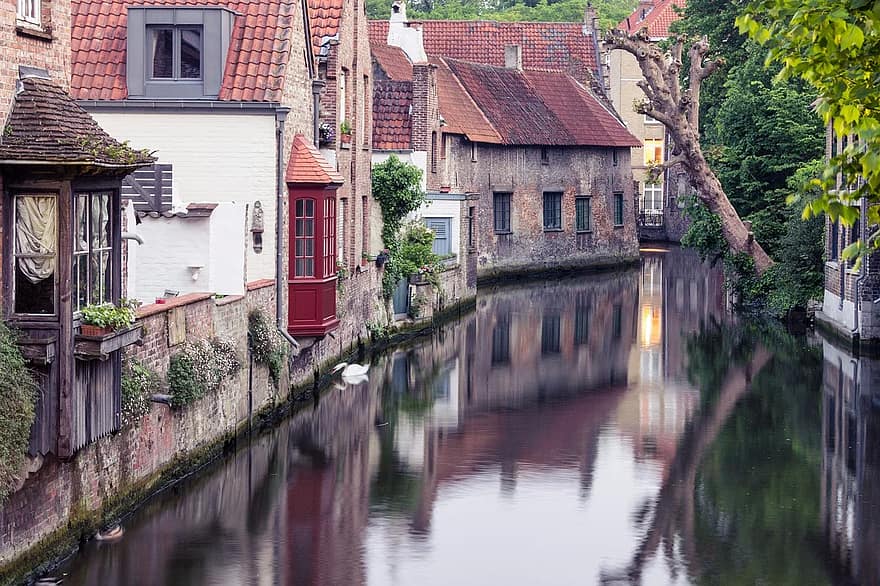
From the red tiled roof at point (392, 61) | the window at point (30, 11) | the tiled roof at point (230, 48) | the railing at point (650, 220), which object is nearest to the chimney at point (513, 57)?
the red tiled roof at point (392, 61)

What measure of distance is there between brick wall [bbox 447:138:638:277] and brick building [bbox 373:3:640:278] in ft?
0.13

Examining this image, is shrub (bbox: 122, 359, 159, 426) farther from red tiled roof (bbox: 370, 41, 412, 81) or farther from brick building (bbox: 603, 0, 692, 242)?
brick building (bbox: 603, 0, 692, 242)

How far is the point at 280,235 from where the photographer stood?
2320 cm

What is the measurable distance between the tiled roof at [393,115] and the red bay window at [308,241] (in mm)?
15837

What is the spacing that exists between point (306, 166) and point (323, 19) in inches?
185

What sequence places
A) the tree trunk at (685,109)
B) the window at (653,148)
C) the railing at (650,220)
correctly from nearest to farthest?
1. the tree trunk at (685,109)
2. the railing at (650,220)
3. the window at (653,148)

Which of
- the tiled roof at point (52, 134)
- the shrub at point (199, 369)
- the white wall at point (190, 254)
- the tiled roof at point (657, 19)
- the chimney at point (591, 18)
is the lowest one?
the shrub at point (199, 369)

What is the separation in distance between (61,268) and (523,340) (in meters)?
21.8

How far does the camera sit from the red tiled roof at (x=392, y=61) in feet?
145

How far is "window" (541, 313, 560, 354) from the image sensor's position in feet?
109

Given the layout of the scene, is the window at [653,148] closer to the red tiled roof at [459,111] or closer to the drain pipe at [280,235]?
the red tiled roof at [459,111]

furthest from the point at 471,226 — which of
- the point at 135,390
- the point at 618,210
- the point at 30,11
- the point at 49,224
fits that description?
the point at 49,224

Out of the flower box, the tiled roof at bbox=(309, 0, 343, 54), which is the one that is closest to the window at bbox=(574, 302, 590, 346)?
the tiled roof at bbox=(309, 0, 343, 54)

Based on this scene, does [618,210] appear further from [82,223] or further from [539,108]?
[82,223]
